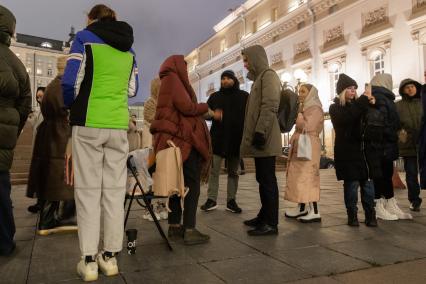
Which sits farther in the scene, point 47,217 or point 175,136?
point 47,217

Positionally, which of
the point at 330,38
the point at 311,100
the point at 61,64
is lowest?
the point at 311,100

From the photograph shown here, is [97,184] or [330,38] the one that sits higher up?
[330,38]

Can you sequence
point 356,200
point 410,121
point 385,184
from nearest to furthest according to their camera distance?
point 356,200 → point 385,184 → point 410,121

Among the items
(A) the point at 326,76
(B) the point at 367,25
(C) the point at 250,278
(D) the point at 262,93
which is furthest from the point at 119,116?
(A) the point at 326,76

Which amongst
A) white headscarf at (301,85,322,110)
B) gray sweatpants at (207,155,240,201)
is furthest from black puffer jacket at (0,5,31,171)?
white headscarf at (301,85,322,110)

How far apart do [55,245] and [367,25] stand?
2379 centimetres

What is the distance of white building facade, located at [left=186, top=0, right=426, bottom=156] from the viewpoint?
2112cm

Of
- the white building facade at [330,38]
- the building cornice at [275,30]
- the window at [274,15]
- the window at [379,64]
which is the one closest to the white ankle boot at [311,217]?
the white building facade at [330,38]

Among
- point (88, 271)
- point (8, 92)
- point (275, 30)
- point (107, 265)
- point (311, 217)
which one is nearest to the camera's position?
point (88, 271)

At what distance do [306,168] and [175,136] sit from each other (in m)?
1.92

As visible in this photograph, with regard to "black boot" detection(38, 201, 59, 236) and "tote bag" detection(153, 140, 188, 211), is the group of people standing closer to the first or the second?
"black boot" detection(38, 201, 59, 236)

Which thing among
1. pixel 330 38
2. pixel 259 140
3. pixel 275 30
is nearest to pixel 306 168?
pixel 259 140

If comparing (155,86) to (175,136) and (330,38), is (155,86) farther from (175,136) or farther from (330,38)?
(330,38)

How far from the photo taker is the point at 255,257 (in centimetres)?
339
